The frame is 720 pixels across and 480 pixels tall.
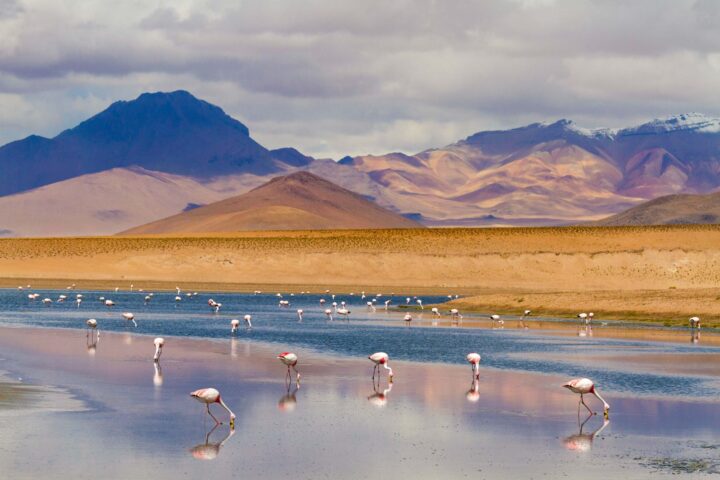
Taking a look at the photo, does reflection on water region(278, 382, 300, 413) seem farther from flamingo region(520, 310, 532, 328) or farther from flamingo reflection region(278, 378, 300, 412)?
flamingo region(520, 310, 532, 328)

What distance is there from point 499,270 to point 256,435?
94.0 m

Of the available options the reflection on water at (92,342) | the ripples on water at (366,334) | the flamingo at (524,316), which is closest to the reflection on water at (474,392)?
the ripples on water at (366,334)

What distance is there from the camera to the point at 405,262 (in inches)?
4793

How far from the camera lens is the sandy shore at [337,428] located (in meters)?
22.0

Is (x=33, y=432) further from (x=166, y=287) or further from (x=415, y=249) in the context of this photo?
(x=415, y=249)

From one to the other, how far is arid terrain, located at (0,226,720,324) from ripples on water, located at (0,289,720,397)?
103ft

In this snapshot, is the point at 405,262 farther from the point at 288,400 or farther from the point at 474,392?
the point at 288,400

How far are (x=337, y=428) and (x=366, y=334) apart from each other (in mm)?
28731

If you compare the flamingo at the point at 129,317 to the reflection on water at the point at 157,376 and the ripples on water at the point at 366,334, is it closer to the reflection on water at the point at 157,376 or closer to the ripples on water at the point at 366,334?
the ripples on water at the point at 366,334

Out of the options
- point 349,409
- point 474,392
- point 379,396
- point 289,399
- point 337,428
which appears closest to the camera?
point 337,428

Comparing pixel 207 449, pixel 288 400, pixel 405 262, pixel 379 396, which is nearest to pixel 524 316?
pixel 379 396

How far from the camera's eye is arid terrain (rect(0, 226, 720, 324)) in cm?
11200

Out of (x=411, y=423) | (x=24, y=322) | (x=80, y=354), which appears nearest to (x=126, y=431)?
(x=411, y=423)

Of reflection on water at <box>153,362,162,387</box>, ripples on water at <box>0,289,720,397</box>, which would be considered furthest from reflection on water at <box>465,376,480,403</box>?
reflection on water at <box>153,362,162,387</box>
